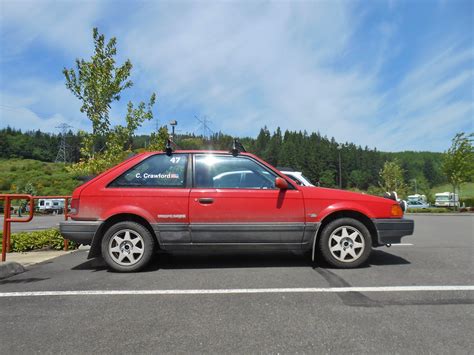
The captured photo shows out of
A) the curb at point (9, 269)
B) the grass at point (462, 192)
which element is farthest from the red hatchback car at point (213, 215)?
the grass at point (462, 192)

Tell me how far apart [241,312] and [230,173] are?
2.32 meters

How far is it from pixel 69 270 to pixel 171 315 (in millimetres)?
2759

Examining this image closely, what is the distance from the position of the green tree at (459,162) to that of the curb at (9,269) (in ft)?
119

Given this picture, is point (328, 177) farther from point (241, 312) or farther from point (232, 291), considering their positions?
point (241, 312)

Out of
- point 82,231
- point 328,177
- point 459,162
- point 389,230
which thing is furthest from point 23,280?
point 328,177

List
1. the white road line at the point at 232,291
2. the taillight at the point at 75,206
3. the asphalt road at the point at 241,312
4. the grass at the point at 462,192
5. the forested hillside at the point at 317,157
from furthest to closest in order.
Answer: the forested hillside at the point at 317,157 → the grass at the point at 462,192 → the taillight at the point at 75,206 → the white road line at the point at 232,291 → the asphalt road at the point at 241,312

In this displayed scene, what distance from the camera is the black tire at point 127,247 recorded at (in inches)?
199

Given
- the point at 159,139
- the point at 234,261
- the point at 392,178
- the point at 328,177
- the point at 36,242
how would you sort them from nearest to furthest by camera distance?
the point at 234,261 → the point at 36,242 → the point at 159,139 → the point at 392,178 → the point at 328,177

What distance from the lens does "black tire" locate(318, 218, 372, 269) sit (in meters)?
5.17

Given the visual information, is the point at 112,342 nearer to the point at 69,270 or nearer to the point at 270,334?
the point at 270,334

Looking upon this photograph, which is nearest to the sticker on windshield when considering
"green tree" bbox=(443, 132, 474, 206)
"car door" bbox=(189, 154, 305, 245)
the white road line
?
"car door" bbox=(189, 154, 305, 245)

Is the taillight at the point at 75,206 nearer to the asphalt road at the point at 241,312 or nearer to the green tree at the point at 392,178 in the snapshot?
the asphalt road at the point at 241,312

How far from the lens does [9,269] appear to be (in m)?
5.13

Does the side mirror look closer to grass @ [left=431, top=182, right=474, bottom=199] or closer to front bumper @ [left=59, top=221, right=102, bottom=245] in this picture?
front bumper @ [left=59, top=221, right=102, bottom=245]
